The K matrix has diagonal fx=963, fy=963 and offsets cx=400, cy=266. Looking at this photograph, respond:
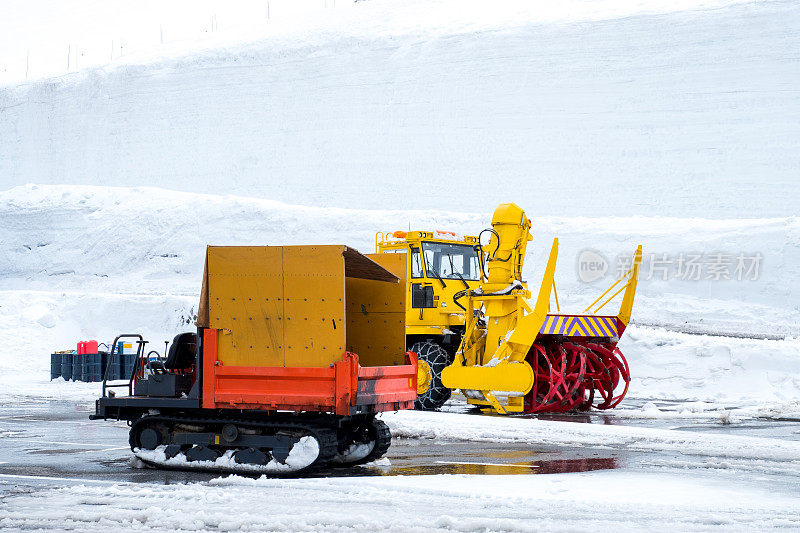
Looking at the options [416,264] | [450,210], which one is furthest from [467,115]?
[416,264]

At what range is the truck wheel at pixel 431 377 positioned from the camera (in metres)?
14.4

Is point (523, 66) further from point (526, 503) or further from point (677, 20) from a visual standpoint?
point (526, 503)

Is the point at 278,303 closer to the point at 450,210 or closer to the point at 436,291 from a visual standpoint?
the point at 436,291

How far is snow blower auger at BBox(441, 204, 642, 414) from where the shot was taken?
1348 centimetres

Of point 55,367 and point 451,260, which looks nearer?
point 451,260

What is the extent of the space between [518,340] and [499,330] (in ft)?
2.00

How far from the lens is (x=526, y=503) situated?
267 inches

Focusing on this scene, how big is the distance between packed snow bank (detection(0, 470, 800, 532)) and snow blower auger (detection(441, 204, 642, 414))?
535 centimetres

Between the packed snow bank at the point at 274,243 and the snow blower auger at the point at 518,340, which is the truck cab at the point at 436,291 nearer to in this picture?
the snow blower auger at the point at 518,340

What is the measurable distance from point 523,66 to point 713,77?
1156 centimetres

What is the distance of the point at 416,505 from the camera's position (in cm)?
676

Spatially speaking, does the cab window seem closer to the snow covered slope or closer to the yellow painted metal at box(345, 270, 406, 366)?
the yellow painted metal at box(345, 270, 406, 366)

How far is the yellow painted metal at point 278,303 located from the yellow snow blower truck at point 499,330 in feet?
17.6

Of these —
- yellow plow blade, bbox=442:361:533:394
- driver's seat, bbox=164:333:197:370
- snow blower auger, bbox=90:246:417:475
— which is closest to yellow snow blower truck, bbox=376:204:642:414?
yellow plow blade, bbox=442:361:533:394
